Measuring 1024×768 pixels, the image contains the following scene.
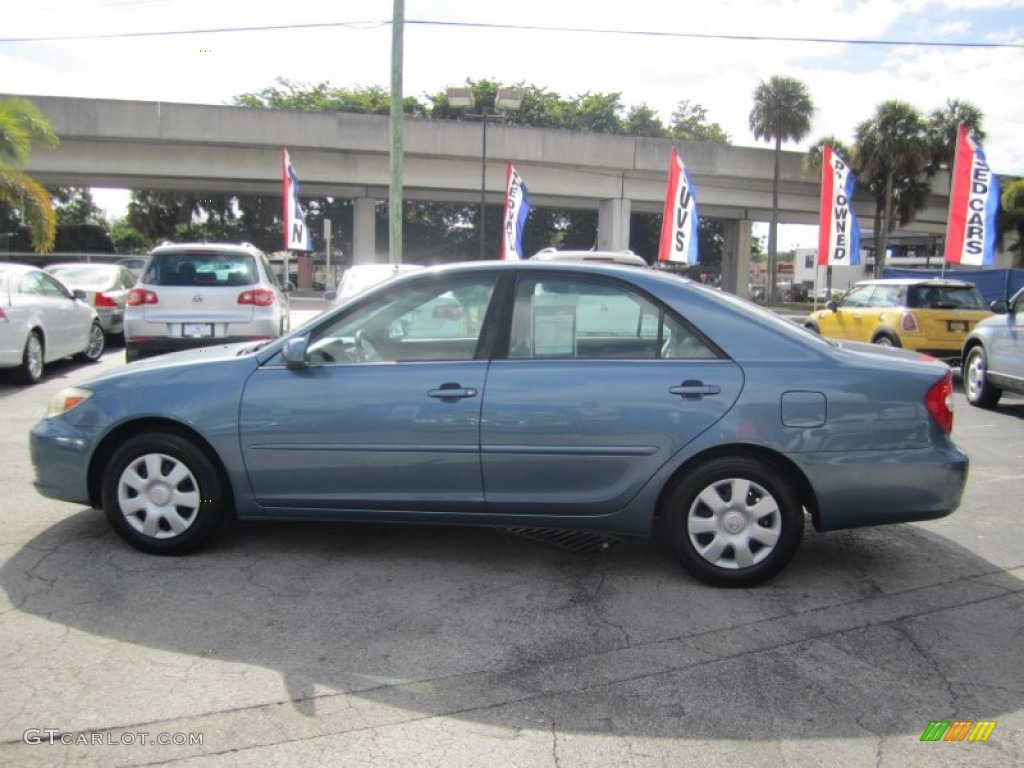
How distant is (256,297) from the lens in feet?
32.4

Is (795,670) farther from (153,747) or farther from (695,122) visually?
(695,122)

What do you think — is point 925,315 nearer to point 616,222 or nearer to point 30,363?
point 30,363

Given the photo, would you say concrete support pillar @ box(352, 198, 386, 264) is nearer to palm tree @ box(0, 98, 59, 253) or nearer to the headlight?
palm tree @ box(0, 98, 59, 253)

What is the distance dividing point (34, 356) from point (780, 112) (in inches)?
1399

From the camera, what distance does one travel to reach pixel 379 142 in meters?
30.6

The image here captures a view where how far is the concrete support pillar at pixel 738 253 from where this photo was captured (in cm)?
4034

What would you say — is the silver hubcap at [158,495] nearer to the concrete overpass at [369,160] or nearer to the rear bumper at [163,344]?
the rear bumper at [163,344]

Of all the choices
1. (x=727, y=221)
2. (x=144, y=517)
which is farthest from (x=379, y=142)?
(x=144, y=517)

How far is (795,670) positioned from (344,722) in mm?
1784

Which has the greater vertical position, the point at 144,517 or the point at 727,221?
the point at 727,221

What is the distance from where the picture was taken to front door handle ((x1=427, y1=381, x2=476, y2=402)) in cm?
411

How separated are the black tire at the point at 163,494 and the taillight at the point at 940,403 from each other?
3613mm

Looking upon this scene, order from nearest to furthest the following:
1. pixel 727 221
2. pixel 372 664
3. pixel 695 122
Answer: pixel 372 664 < pixel 727 221 < pixel 695 122

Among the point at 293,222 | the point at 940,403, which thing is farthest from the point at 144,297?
the point at 293,222
